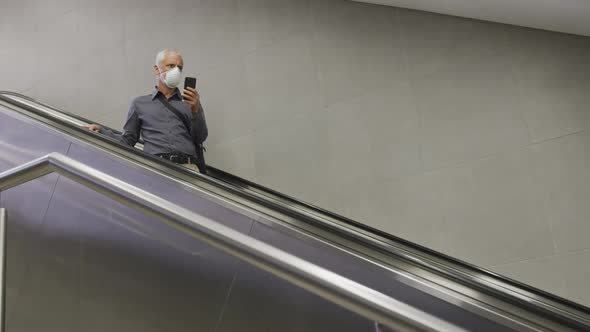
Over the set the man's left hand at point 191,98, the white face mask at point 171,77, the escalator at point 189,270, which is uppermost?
the white face mask at point 171,77

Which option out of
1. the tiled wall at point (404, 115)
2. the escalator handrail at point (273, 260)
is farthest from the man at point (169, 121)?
the tiled wall at point (404, 115)

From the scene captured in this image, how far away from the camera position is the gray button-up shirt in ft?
13.3

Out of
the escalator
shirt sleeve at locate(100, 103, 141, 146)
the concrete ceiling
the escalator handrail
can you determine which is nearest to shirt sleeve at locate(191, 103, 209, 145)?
shirt sleeve at locate(100, 103, 141, 146)

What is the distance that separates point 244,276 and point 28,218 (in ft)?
4.98

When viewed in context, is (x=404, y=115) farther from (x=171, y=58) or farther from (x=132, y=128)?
(x=132, y=128)

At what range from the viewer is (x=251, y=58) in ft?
21.6

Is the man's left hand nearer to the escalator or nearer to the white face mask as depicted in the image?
the white face mask

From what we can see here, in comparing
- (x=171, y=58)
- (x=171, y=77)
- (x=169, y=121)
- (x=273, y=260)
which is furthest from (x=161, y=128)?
(x=273, y=260)

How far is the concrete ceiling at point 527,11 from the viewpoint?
4.39 m

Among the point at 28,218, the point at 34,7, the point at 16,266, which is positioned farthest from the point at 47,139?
the point at 34,7

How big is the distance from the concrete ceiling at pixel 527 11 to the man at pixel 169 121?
2300 mm

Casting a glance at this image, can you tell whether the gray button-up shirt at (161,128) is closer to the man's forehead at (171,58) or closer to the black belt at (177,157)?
the black belt at (177,157)

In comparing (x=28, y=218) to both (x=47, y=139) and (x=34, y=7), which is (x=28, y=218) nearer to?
(x=47, y=139)

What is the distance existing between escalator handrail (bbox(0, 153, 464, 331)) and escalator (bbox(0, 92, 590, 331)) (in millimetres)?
33
